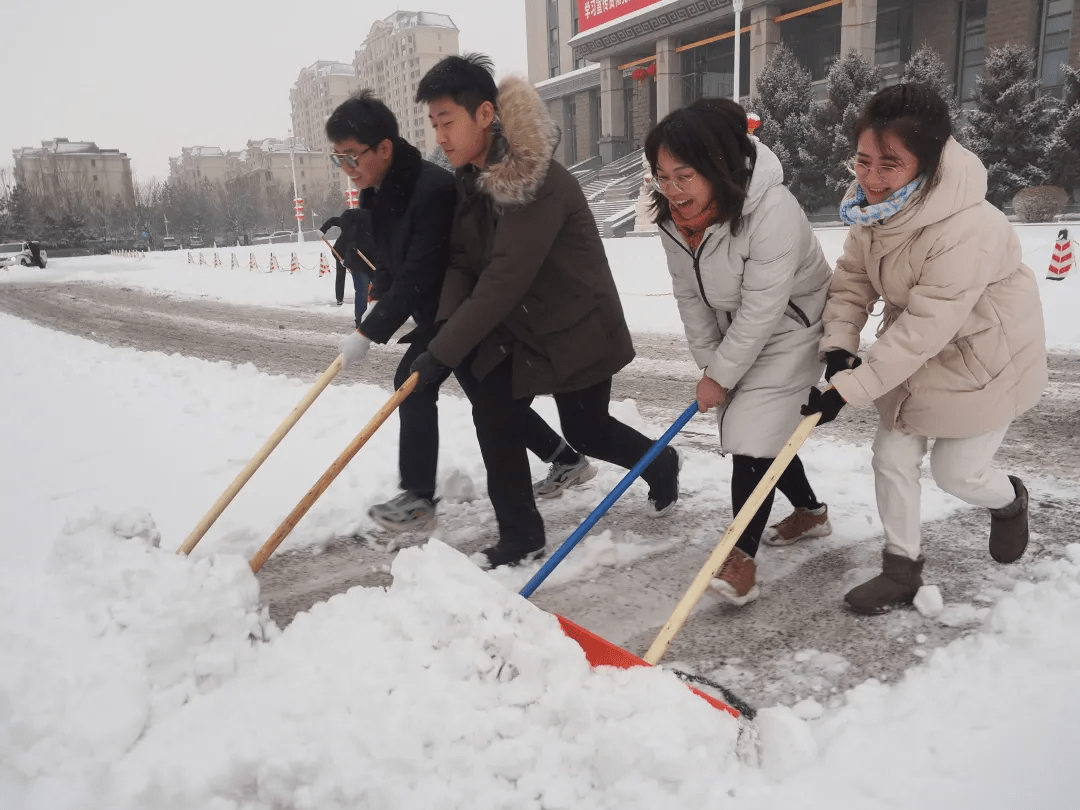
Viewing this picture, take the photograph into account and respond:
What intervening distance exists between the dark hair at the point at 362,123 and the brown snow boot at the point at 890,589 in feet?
7.80

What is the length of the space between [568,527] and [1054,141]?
1840cm

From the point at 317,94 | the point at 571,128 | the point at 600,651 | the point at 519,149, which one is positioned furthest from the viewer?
the point at 317,94

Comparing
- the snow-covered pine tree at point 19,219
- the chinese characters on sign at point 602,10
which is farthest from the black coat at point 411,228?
the snow-covered pine tree at point 19,219

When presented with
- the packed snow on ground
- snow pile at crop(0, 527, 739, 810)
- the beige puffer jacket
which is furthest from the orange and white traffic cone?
Result: snow pile at crop(0, 527, 739, 810)

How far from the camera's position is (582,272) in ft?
9.34

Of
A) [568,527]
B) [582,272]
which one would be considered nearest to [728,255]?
[582,272]

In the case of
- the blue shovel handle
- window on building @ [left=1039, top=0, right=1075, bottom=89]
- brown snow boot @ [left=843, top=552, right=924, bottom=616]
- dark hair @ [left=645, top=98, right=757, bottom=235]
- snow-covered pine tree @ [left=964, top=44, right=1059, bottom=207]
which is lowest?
brown snow boot @ [left=843, top=552, right=924, bottom=616]

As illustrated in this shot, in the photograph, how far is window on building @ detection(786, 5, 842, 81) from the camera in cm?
2738

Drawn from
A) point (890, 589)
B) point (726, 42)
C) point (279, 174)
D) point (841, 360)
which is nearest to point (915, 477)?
point (890, 589)

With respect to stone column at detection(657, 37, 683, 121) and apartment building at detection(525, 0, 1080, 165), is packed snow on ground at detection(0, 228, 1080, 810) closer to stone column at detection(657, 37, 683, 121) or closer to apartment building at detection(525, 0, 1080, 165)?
apartment building at detection(525, 0, 1080, 165)

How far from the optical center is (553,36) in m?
39.9

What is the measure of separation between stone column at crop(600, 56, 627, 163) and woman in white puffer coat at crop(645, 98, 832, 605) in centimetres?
3200

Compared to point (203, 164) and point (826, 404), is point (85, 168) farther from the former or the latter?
point (826, 404)

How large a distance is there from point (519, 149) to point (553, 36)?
41486 millimetres
